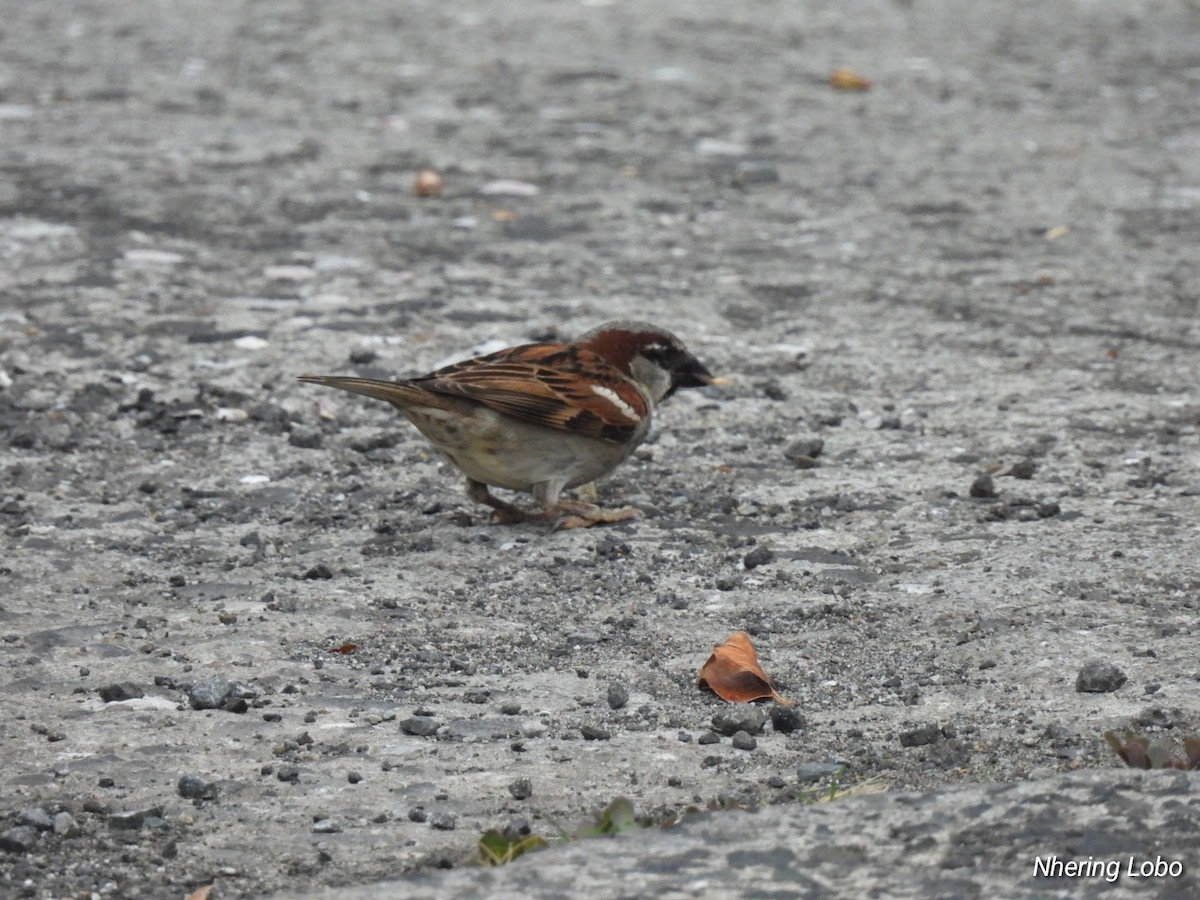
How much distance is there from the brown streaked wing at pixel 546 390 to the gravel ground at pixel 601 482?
1.09 ft

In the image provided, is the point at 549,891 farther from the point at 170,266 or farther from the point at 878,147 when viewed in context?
the point at 878,147

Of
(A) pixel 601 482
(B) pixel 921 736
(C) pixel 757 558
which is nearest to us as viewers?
(B) pixel 921 736

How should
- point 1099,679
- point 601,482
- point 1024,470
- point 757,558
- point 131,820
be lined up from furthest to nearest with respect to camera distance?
point 601,482
point 1024,470
point 757,558
point 1099,679
point 131,820

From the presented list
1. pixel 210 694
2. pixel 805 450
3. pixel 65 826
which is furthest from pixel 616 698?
pixel 805 450

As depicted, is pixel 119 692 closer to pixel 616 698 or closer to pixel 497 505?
pixel 616 698

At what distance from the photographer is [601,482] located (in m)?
5.92

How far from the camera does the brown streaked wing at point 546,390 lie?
5277 mm

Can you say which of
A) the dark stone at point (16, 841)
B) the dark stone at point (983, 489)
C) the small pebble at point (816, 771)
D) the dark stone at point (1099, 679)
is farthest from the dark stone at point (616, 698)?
the dark stone at point (983, 489)

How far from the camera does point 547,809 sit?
3594 millimetres

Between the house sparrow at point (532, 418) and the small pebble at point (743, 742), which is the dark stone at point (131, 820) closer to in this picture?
the small pebble at point (743, 742)

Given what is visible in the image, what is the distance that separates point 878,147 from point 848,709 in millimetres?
6471

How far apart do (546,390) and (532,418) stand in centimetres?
11

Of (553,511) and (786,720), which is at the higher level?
(786,720)

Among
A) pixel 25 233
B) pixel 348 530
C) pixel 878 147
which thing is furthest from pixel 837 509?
pixel 878 147
